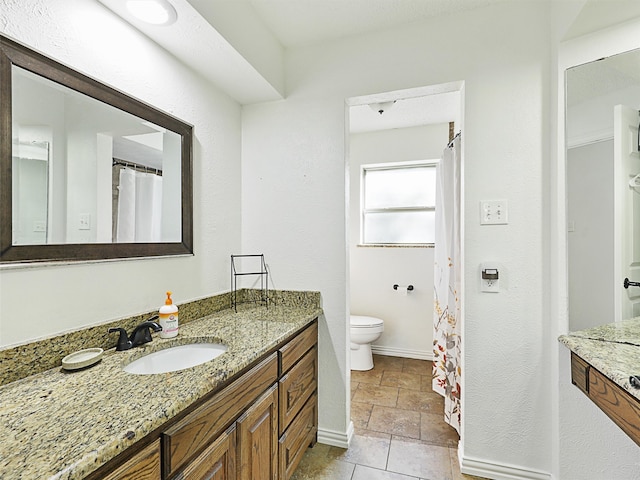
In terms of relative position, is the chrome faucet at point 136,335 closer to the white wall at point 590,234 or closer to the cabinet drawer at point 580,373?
the cabinet drawer at point 580,373

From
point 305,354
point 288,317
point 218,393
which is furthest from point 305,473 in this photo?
point 218,393

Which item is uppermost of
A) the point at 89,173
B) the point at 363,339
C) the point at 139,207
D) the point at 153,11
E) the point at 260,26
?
the point at 260,26

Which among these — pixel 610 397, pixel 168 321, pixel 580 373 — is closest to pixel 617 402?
pixel 610 397

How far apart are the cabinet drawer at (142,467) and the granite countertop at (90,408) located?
6 cm

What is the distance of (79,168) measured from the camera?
115 cm

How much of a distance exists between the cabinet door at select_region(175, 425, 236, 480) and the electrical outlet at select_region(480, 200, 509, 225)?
148cm

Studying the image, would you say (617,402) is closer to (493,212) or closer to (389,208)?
(493,212)

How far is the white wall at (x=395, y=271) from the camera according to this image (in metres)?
3.14

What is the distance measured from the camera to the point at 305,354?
5.62ft

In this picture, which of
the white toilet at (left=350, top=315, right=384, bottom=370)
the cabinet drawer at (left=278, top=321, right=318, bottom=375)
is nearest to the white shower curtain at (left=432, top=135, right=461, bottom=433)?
the white toilet at (left=350, top=315, right=384, bottom=370)

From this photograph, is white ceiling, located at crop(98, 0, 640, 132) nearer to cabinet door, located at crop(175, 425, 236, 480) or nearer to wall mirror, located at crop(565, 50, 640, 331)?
wall mirror, located at crop(565, 50, 640, 331)

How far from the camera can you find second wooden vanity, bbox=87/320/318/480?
791 millimetres

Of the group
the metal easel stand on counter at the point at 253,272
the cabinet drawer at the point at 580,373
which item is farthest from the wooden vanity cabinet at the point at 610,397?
the metal easel stand on counter at the point at 253,272

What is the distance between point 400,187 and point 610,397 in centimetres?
256
